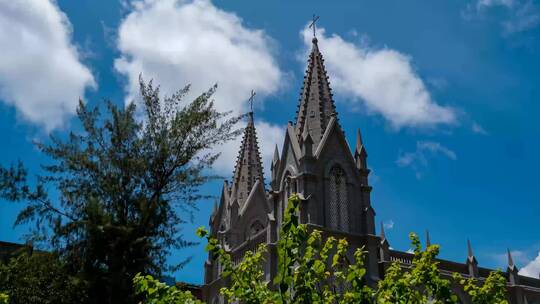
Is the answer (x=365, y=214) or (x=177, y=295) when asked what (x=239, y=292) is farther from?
(x=365, y=214)

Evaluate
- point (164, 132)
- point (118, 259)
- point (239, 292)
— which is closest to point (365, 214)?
point (164, 132)

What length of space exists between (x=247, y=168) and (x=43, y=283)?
20728 millimetres

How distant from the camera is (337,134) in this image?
105ft

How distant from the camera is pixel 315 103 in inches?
1292

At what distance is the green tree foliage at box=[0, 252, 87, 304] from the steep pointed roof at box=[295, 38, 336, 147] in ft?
53.9

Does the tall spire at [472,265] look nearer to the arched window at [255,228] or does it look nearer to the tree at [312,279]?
the arched window at [255,228]

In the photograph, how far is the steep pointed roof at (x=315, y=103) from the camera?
3206 cm

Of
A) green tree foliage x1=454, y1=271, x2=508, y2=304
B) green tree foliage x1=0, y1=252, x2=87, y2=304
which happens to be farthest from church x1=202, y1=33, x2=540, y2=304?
green tree foliage x1=454, y1=271, x2=508, y2=304

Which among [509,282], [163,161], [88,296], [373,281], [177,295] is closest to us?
[177,295]

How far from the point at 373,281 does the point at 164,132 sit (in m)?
13.9

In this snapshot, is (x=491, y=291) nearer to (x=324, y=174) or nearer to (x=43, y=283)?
(x=43, y=283)

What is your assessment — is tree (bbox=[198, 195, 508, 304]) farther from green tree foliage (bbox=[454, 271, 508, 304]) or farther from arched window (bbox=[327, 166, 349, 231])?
arched window (bbox=[327, 166, 349, 231])

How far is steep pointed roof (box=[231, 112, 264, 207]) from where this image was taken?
37.0 metres

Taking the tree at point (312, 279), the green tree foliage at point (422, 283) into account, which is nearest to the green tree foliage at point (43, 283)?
the tree at point (312, 279)
